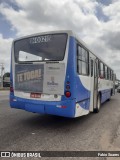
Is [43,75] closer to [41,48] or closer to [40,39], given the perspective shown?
[41,48]

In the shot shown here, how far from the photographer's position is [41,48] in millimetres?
7391

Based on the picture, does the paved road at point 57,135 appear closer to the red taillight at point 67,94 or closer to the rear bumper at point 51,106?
the rear bumper at point 51,106

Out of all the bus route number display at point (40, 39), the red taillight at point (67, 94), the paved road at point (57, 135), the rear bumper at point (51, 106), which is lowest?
the paved road at point (57, 135)

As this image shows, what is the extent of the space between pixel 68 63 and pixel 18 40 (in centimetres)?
241

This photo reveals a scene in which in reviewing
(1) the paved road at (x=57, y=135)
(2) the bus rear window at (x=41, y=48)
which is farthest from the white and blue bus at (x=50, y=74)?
(1) the paved road at (x=57, y=135)

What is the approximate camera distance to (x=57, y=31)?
7.12 m

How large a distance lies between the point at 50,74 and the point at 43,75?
271 millimetres

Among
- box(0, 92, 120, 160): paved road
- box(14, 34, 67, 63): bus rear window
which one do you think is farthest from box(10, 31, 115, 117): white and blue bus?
box(0, 92, 120, 160): paved road

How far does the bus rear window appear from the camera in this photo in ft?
23.0

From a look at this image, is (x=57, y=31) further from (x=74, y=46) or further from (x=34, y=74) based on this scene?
(x=34, y=74)

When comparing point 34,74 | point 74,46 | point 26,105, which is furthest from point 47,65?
point 26,105

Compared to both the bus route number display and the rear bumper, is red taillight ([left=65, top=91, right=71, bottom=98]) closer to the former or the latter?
the rear bumper

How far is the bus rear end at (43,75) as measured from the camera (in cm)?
675

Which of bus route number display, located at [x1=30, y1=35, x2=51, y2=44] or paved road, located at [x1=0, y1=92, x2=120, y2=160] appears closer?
paved road, located at [x1=0, y1=92, x2=120, y2=160]
